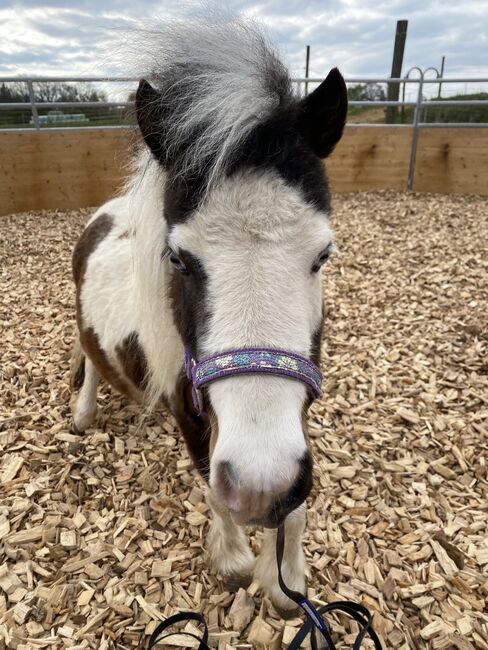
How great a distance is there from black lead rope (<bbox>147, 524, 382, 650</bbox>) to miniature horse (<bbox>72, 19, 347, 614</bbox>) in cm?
30

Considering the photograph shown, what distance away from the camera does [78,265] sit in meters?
3.32

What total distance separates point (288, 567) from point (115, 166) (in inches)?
281

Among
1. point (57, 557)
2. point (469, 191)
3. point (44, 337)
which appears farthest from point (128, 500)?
point (469, 191)

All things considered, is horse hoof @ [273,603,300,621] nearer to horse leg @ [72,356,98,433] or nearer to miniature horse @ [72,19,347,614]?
miniature horse @ [72,19,347,614]

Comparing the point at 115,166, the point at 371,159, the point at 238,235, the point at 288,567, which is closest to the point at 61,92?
the point at 115,166

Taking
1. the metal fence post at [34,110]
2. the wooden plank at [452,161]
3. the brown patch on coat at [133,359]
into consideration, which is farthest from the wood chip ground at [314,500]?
the metal fence post at [34,110]

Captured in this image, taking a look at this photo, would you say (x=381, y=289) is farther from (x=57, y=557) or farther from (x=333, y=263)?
(x=57, y=557)

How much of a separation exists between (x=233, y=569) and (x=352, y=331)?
8.64ft

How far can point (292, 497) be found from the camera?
4.01 feet

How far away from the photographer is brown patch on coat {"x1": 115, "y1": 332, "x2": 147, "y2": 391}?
7.88ft

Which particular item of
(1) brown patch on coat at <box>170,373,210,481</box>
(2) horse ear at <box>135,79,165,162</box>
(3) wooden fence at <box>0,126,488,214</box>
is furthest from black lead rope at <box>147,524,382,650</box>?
(3) wooden fence at <box>0,126,488,214</box>

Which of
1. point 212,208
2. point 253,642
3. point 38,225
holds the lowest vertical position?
point 253,642

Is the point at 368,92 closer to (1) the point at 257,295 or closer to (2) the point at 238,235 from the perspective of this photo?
(2) the point at 238,235

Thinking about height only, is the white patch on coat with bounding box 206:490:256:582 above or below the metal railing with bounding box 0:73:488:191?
below
